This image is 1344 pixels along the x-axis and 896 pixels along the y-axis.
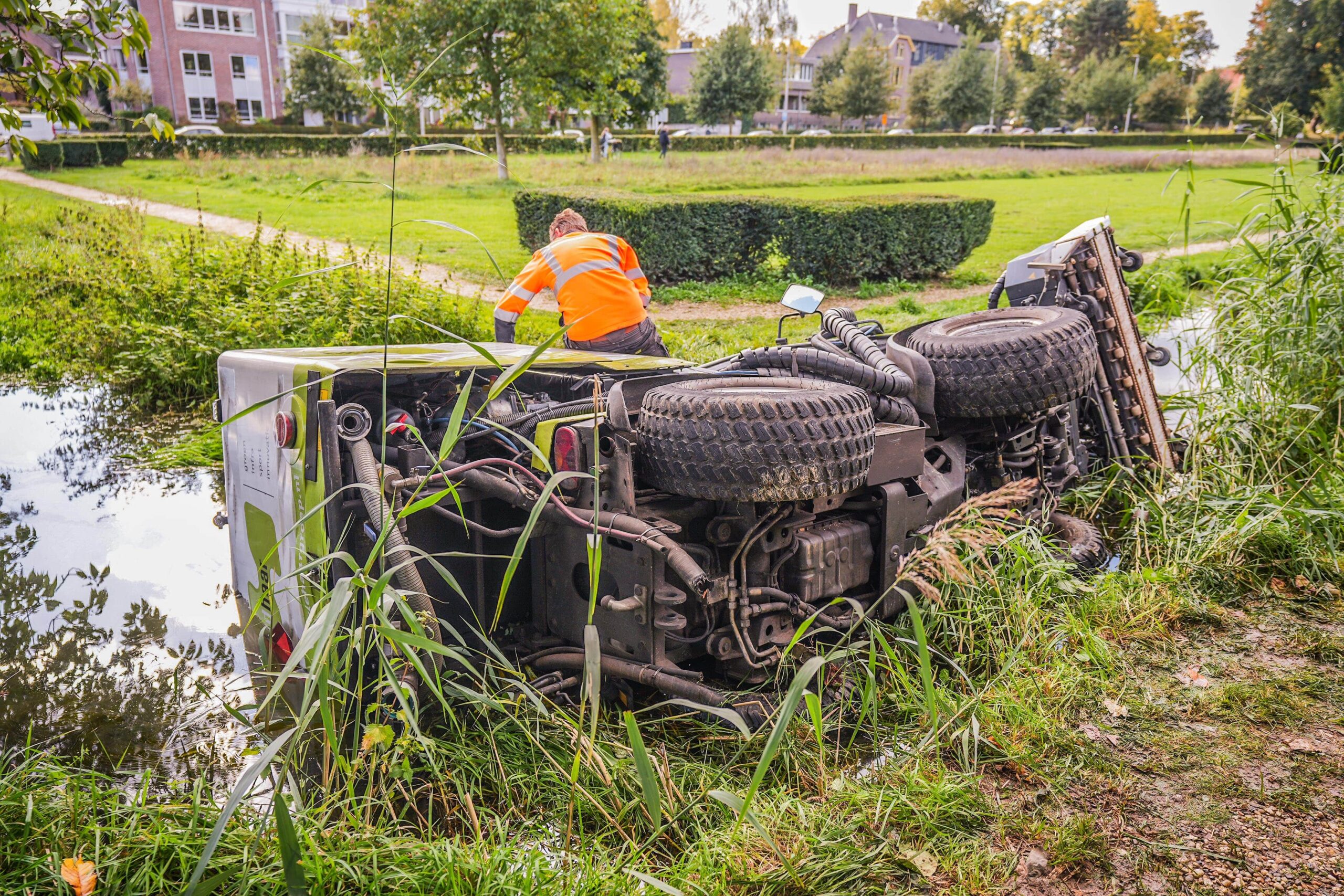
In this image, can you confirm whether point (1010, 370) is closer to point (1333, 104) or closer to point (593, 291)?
point (593, 291)

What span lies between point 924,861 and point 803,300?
2535mm

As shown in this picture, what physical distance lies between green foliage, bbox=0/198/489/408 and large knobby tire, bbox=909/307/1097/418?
4386mm

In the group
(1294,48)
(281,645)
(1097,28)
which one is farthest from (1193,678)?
(1097,28)

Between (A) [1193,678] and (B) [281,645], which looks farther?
(A) [1193,678]

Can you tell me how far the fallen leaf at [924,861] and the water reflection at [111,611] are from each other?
204cm

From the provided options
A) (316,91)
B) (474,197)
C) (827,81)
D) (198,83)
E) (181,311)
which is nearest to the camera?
(181,311)

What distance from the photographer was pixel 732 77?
47.7m

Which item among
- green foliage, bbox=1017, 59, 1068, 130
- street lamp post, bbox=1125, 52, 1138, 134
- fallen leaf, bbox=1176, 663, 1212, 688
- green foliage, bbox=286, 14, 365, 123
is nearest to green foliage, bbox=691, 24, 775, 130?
green foliage, bbox=286, 14, 365, 123

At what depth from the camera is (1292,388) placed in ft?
16.4

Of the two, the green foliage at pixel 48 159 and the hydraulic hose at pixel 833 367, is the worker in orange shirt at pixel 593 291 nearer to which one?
the hydraulic hose at pixel 833 367

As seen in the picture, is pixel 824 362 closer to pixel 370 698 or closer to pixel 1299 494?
pixel 370 698

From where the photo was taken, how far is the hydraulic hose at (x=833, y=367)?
387 centimetres

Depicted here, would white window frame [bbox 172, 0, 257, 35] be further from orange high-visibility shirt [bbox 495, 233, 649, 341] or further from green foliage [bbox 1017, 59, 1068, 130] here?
orange high-visibility shirt [bbox 495, 233, 649, 341]

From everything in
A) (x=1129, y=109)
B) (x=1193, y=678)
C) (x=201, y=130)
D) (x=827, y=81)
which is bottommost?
(x=1193, y=678)
